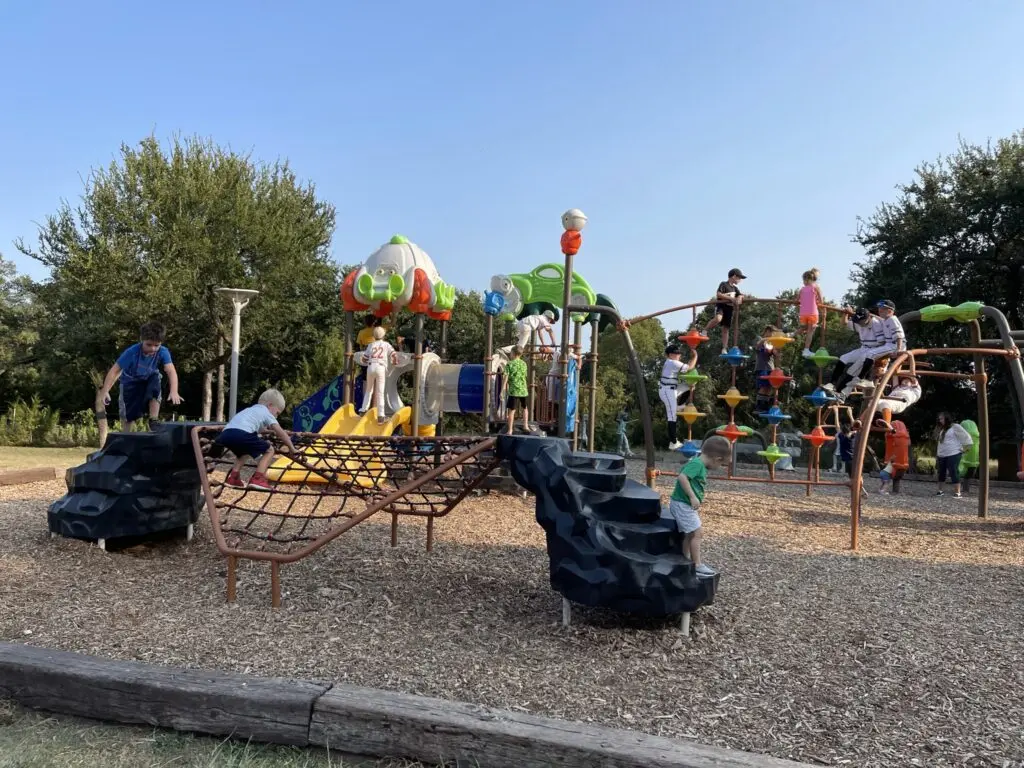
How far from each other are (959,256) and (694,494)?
1892 centimetres

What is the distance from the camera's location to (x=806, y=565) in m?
6.14

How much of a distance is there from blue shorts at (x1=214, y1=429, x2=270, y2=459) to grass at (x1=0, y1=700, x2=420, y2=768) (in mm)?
2340

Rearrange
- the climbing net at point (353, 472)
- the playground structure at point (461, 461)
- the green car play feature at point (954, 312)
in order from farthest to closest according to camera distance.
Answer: the green car play feature at point (954, 312)
the climbing net at point (353, 472)
the playground structure at point (461, 461)

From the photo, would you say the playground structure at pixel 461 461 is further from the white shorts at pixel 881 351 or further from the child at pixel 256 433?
the white shorts at pixel 881 351

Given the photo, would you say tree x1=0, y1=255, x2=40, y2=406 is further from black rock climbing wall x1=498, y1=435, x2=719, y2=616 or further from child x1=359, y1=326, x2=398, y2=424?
black rock climbing wall x1=498, y1=435, x2=719, y2=616

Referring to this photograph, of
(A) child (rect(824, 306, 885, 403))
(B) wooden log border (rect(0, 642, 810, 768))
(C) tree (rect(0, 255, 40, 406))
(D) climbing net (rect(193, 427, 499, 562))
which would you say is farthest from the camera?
(C) tree (rect(0, 255, 40, 406))

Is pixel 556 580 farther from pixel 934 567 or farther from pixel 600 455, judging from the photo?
pixel 934 567

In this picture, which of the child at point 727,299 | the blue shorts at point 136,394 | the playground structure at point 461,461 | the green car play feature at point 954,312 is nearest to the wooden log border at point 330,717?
the playground structure at point 461,461

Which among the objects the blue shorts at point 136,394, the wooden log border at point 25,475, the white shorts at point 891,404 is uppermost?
the white shorts at point 891,404

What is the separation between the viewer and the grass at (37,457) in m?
Result: 12.8

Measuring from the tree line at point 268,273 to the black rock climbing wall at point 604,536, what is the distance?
53.2ft

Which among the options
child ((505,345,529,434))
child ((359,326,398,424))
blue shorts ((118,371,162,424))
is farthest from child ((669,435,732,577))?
child ((359,326,398,424))

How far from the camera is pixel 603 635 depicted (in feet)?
13.5

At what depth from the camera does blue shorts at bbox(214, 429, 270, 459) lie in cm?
520
